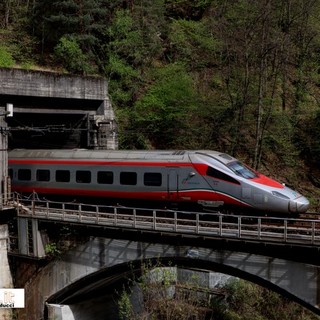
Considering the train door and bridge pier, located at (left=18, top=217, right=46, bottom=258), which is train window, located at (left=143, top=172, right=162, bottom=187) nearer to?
the train door

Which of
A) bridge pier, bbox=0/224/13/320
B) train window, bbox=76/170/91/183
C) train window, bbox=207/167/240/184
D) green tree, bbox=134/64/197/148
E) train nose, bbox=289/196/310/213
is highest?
green tree, bbox=134/64/197/148

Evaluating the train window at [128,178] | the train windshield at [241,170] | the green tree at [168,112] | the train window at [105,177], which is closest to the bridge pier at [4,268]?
the train window at [105,177]

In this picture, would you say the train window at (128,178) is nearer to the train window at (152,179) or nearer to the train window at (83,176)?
the train window at (152,179)

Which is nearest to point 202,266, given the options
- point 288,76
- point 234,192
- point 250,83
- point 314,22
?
point 234,192

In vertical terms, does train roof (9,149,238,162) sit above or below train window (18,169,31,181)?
above

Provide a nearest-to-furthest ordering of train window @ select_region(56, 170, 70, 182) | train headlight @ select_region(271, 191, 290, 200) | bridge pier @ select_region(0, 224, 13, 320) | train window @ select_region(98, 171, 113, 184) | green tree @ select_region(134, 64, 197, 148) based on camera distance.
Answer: train headlight @ select_region(271, 191, 290, 200) < train window @ select_region(98, 171, 113, 184) < bridge pier @ select_region(0, 224, 13, 320) < train window @ select_region(56, 170, 70, 182) < green tree @ select_region(134, 64, 197, 148)

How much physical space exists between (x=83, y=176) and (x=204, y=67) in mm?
20594

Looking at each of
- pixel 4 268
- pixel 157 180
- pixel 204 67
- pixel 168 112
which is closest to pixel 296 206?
pixel 157 180

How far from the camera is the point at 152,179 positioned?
20047 millimetres

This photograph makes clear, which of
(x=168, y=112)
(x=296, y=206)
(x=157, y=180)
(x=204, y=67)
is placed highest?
(x=204, y=67)

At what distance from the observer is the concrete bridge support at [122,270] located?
1548cm

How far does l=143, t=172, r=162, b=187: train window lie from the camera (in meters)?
19.8

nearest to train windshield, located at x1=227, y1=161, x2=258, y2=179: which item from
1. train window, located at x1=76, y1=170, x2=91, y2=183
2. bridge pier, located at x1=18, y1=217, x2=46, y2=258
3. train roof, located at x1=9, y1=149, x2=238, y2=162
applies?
train roof, located at x1=9, y1=149, x2=238, y2=162

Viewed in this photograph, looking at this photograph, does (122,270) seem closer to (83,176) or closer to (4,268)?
(83,176)
